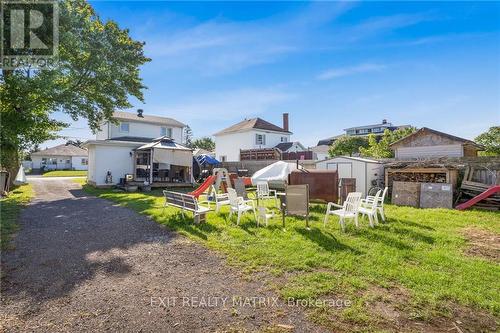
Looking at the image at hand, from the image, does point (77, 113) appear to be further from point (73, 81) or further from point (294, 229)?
point (294, 229)

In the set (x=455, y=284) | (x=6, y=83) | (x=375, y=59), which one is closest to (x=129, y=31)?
(x=6, y=83)

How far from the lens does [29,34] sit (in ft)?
39.4

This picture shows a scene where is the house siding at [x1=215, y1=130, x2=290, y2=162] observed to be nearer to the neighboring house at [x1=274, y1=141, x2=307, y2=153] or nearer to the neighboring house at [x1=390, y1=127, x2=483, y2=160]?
the neighboring house at [x1=274, y1=141, x2=307, y2=153]

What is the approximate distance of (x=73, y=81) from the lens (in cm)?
1514

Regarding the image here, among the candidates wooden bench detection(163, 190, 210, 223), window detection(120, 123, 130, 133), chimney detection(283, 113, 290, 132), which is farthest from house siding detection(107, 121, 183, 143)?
chimney detection(283, 113, 290, 132)

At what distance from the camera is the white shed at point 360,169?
14.7m

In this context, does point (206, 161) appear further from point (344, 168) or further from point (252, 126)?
point (344, 168)

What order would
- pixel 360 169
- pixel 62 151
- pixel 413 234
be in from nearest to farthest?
1. pixel 413 234
2. pixel 360 169
3. pixel 62 151

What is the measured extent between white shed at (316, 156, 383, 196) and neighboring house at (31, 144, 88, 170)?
175 feet

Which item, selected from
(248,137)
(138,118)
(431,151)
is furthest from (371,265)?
(248,137)

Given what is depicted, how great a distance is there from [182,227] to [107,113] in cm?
1416

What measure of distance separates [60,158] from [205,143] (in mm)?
33197

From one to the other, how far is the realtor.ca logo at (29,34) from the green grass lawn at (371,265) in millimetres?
11078

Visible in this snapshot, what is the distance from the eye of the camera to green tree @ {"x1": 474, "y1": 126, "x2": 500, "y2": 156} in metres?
18.0
